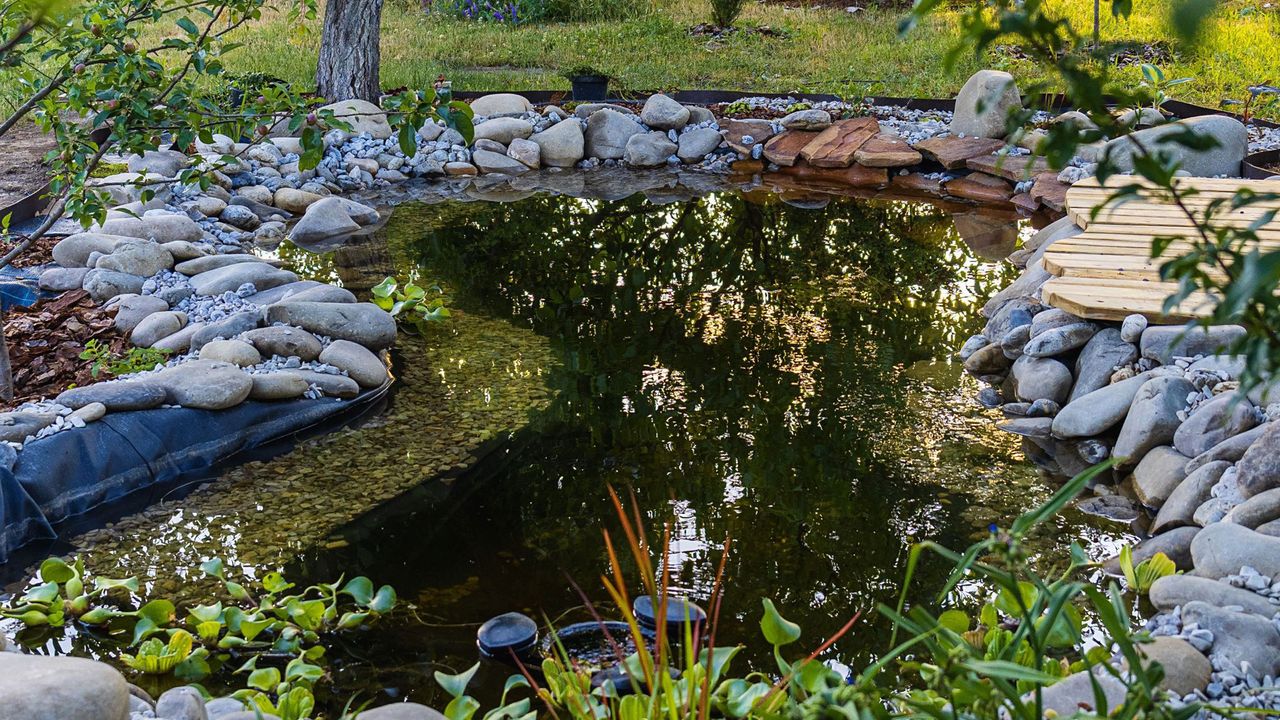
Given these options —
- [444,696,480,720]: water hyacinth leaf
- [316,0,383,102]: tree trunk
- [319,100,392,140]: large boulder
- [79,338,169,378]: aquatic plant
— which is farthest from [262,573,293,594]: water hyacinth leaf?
[316,0,383,102]: tree trunk

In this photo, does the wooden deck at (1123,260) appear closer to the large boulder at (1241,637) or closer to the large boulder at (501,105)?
the large boulder at (1241,637)

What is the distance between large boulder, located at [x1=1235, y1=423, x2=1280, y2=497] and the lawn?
681 centimetres

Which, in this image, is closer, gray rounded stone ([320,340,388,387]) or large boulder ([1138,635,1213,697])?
large boulder ([1138,635,1213,697])

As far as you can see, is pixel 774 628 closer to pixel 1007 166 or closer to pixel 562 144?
pixel 1007 166

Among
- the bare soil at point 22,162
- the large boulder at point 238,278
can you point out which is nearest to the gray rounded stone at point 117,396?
the large boulder at point 238,278

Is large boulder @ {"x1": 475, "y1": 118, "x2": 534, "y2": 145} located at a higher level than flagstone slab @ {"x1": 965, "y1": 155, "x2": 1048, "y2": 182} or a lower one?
higher

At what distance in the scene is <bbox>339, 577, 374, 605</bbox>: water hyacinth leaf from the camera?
307 cm

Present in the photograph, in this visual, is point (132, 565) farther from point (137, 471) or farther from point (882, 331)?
point (882, 331)

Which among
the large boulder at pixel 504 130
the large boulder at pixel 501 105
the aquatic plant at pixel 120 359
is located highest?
the large boulder at pixel 501 105

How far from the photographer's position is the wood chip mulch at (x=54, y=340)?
4.40 m

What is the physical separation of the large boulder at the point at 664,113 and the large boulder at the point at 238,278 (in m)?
4.55

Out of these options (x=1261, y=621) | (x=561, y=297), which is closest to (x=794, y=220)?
(x=561, y=297)

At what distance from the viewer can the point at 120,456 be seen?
3.84 metres

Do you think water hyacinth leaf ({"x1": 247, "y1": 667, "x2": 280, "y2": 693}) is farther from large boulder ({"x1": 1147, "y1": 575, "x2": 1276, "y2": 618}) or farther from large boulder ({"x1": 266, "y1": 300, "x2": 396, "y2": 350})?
large boulder ({"x1": 266, "y1": 300, "x2": 396, "y2": 350})
